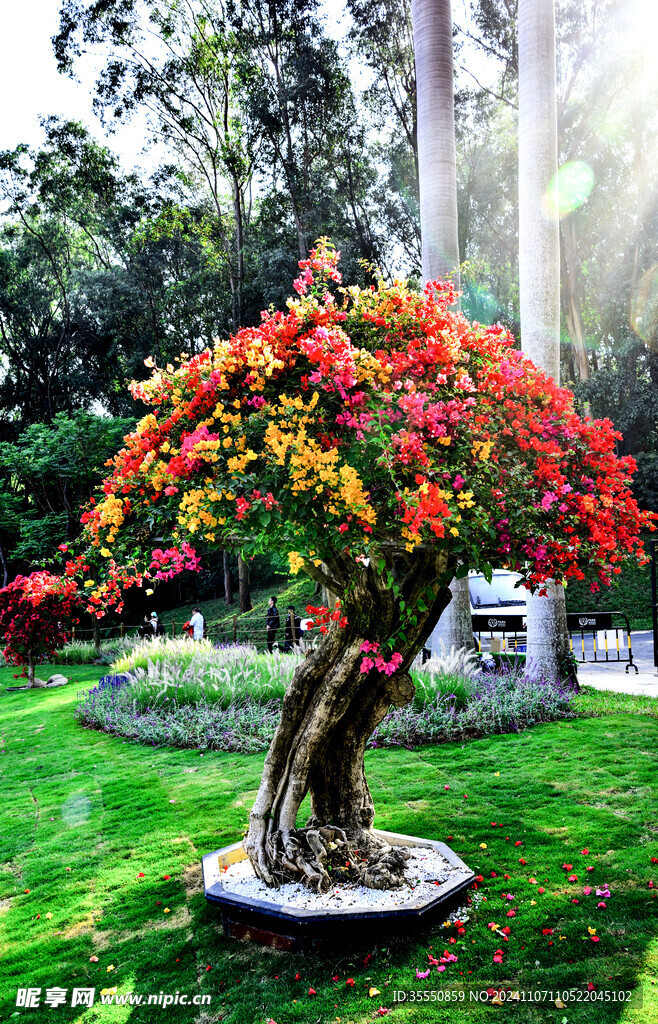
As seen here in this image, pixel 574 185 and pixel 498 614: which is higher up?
pixel 574 185

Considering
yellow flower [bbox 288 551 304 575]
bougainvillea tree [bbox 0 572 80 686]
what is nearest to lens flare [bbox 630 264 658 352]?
bougainvillea tree [bbox 0 572 80 686]

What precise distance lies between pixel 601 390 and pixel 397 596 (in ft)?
67.5

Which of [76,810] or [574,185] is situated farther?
[574,185]

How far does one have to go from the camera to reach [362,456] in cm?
336

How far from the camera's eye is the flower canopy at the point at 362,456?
3279 millimetres

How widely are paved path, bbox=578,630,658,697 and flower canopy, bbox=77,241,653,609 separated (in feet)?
22.5

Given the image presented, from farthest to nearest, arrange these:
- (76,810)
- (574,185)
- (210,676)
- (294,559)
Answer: (574,185), (210,676), (76,810), (294,559)

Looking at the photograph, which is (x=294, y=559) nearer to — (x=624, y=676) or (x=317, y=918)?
(x=317, y=918)

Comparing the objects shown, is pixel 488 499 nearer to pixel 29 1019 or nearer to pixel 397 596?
pixel 397 596

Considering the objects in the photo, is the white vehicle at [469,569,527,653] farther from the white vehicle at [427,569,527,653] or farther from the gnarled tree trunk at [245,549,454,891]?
the gnarled tree trunk at [245,549,454,891]

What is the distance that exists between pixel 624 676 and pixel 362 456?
31.7 ft

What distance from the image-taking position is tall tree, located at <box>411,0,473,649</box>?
30.5 ft

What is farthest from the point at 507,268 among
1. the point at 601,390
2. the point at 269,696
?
the point at 269,696

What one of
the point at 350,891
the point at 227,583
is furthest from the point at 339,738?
the point at 227,583
